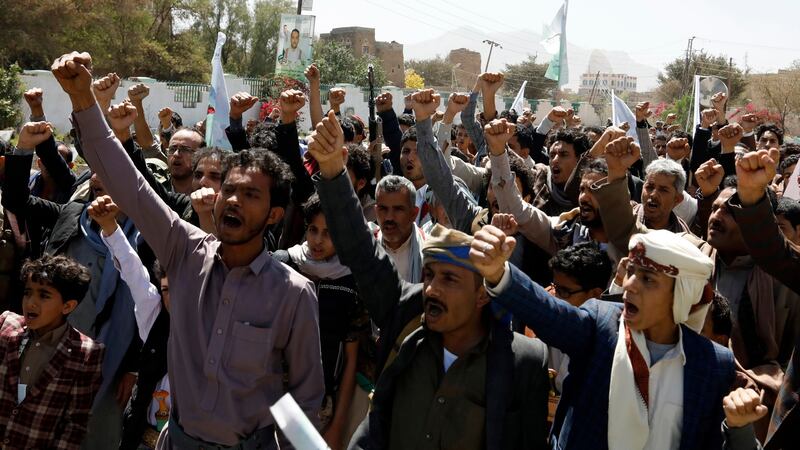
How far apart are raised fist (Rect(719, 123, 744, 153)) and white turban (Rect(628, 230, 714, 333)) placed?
3.73 meters

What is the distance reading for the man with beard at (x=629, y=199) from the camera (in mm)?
3976

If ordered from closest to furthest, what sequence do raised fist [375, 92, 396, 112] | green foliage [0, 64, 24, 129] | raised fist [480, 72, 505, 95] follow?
raised fist [480, 72, 505, 95], raised fist [375, 92, 396, 112], green foliage [0, 64, 24, 129]

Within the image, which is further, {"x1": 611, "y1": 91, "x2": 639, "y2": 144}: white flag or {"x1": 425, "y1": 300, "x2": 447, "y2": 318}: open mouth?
{"x1": 611, "y1": 91, "x2": 639, "y2": 144}: white flag

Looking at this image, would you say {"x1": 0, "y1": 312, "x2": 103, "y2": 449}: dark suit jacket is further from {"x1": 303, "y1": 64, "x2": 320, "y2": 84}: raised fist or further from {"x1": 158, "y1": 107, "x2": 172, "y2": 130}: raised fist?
{"x1": 158, "y1": 107, "x2": 172, "y2": 130}: raised fist

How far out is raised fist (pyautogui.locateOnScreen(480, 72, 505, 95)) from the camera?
6141 millimetres

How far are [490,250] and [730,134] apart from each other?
435cm

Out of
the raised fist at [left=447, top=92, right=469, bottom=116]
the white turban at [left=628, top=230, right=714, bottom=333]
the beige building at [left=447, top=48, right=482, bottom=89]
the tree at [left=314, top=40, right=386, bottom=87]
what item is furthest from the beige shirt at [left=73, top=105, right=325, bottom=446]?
the beige building at [left=447, top=48, right=482, bottom=89]

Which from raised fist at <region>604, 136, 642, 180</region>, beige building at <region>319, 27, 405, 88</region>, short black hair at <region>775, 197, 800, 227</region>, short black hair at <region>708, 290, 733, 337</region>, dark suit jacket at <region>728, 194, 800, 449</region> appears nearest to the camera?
dark suit jacket at <region>728, 194, 800, 449</region>

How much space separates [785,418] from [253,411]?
221cm

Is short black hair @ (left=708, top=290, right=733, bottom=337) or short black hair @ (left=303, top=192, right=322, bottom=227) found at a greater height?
short black hair @ (left=303, top=192, right=322, bottom=227)

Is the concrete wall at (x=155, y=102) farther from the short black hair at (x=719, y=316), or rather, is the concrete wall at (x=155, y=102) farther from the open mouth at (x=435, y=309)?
the open mouth at (x=435, y=309)

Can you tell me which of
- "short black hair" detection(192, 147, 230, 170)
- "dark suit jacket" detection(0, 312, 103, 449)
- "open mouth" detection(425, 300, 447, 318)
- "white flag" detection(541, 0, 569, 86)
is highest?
"white flag" detection(541, 0, 569, 86)

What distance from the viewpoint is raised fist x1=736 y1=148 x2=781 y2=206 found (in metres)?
3.29

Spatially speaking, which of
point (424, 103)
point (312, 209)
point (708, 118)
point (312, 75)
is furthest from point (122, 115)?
point (708, 118)
